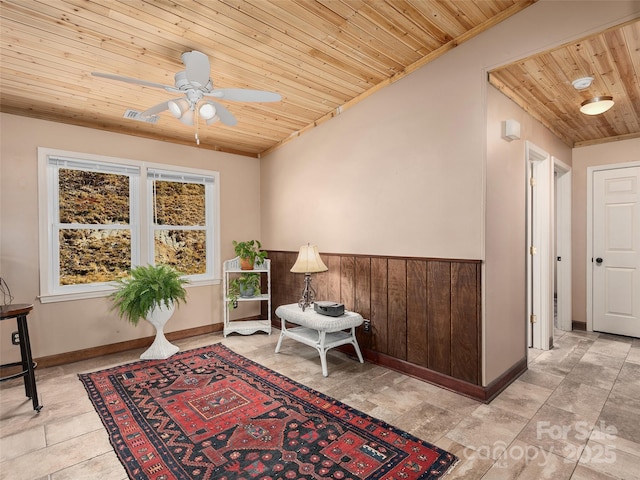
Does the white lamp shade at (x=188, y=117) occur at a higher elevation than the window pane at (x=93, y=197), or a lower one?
higher

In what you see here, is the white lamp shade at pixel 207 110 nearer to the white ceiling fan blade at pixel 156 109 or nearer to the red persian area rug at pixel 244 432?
the white ceiling fan blade at pixel 156 109

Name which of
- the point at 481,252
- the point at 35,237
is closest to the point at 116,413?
the point at 35,237

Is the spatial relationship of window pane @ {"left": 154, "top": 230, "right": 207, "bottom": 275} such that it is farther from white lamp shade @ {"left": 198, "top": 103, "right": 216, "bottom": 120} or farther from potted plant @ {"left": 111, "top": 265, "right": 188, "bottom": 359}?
white lamp shade @ {"left": 198, "top": 103, "right": 216, "bottom": 120}

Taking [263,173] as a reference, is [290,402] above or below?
below

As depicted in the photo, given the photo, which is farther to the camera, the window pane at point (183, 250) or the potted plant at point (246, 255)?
the potted plant at point (246, 255)

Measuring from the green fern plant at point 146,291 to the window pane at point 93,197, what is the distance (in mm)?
896

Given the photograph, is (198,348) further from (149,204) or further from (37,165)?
(37,165)

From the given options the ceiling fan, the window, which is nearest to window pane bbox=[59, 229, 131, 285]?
the window

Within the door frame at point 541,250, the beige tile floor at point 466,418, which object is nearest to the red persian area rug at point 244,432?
the beige tile floor at point 466,418

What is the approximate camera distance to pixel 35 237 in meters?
3.39

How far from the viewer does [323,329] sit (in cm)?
308

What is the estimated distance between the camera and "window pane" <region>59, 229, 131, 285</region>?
3662 millimetres

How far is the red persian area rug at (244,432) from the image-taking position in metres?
1.82

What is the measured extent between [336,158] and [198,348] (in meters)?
2.72
